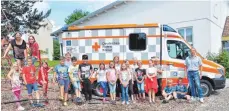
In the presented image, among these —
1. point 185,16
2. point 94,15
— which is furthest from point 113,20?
point 185,16

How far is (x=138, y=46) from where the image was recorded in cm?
1193

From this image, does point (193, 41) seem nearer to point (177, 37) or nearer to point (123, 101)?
point (177, 37)

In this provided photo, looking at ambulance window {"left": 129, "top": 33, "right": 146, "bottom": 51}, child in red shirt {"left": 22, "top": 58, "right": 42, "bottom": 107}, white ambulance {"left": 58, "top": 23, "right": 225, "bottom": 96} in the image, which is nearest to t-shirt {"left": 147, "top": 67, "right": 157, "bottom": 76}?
white ambulance {"left": 58, "top": 23, "right": 225, "bottom": 96}

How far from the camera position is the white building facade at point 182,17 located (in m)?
19.9

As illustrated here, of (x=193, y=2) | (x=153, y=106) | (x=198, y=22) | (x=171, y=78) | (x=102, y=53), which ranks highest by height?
(x=193, y=2)

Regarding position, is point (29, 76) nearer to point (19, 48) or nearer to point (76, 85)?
point (19, 48)

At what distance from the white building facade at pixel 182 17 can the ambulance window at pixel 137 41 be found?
→ 8.96 m

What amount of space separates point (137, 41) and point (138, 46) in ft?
0.62

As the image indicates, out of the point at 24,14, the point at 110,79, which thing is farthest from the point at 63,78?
the point at 24,14

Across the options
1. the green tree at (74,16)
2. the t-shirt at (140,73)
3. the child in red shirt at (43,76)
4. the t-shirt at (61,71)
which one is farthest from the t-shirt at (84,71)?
the green tree at (74,16)

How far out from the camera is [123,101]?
10766 millimetres

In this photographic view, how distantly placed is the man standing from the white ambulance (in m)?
0.59

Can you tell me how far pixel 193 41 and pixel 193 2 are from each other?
237cm

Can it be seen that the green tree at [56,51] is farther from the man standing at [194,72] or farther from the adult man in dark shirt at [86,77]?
the man standing at [194,72]
